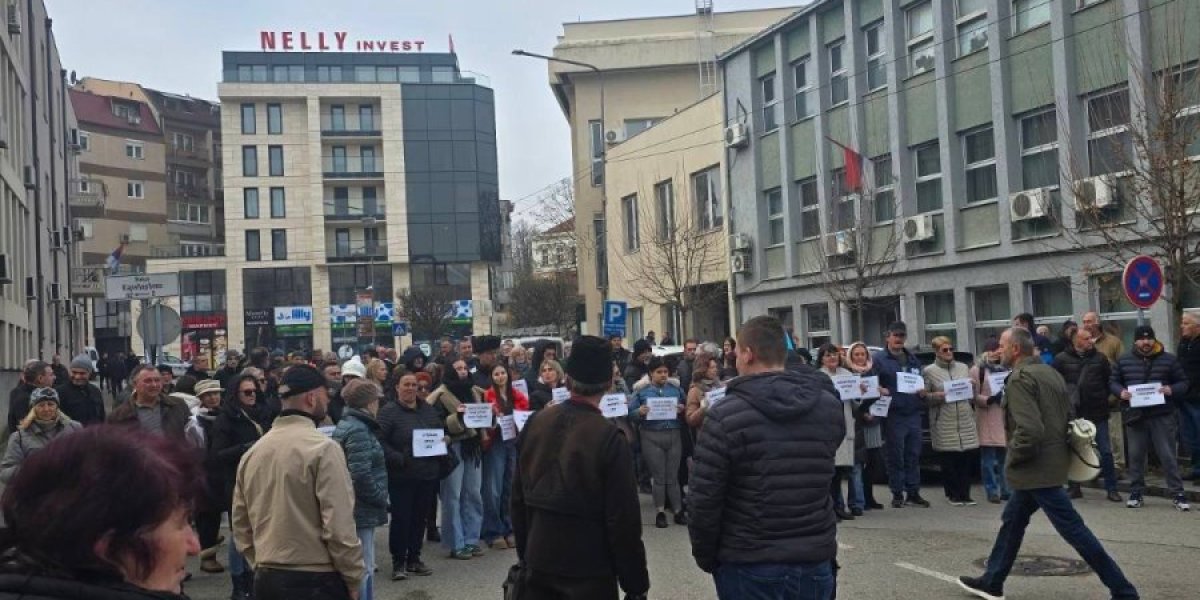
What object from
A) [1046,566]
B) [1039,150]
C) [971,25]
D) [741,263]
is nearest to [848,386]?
[1046,566]

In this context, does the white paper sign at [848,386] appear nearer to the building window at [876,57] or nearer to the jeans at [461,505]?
the jeans at [461,505]

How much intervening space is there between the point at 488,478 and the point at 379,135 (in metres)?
73.7

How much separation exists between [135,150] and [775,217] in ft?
217

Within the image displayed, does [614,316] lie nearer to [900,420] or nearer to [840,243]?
[840,243]

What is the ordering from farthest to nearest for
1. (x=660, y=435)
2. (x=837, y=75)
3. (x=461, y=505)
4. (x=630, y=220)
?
1. (x=630, y=220)
2. (x=837, y=75)
3. (x=660, y=435)
4. (x=461, y=505)

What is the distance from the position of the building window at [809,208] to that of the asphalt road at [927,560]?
62.6 feet

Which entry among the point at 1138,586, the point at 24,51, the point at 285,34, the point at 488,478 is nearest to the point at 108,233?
the point at 285,34

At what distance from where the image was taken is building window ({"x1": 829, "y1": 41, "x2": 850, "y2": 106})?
30.2 m

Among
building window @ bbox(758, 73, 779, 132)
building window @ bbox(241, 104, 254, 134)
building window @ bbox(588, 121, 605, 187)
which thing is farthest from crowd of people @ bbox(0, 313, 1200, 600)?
building window @ bbox(241, 104, 254, 134)

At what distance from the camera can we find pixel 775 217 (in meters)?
33.5

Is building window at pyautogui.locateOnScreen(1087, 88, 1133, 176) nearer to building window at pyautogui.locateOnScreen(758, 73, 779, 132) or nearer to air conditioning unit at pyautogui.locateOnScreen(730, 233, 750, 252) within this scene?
building window at pyautogui.locateOnScreen(758, 73, 779, 132)

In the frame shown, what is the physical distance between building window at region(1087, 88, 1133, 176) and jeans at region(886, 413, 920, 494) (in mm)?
7921

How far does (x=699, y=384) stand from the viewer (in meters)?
12.8

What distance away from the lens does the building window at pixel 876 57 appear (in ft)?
93.6
